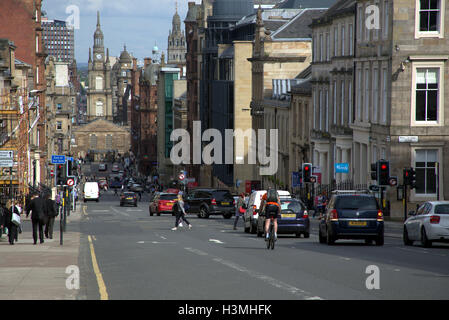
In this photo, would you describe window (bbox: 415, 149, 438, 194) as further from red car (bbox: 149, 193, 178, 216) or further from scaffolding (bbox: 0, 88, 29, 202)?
scaffolding (bbox: 0, 88, 29, 202)

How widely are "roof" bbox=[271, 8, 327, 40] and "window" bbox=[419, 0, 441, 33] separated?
38.3m

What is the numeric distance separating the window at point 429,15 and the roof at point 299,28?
38289mm

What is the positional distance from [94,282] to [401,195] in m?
27.9

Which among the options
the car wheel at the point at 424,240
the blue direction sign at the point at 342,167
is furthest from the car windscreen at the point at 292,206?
the blue direction sign at the point at 342,167

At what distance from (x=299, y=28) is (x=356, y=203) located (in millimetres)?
56910

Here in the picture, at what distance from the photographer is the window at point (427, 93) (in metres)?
42.6

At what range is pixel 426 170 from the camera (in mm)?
42938

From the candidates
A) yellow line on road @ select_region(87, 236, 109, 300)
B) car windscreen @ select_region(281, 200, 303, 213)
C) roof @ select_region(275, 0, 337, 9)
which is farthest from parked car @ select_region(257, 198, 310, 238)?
roof @ select_region(275, 0, 337, 9)

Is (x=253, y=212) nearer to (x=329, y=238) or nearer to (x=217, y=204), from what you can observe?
→ (x=329, y=238)

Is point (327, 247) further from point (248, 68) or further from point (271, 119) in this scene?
point (248, 68)

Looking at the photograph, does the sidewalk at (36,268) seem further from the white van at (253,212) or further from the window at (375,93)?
the window at (375,93)

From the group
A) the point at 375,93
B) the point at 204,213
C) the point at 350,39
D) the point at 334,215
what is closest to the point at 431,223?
the point at 334,215

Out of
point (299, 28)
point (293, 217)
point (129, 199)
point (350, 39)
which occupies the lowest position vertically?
point (129, 199)
